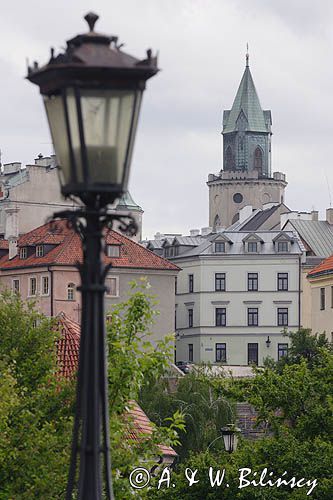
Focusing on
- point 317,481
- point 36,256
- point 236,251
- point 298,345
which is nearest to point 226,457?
point 317,481

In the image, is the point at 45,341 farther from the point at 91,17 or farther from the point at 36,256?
the point at 36,256

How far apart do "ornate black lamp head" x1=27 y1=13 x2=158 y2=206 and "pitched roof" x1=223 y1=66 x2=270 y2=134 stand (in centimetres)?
17882

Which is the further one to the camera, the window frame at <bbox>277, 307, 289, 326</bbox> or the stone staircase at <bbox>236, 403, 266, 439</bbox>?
the window frame at <bbox>277, 307, 289, 326</bbox>

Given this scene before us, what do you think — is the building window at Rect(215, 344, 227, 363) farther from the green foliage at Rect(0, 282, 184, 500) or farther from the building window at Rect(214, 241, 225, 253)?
the green foliage at Rect(0, 282, 184, 500)

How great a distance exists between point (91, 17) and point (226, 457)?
22.2 metres

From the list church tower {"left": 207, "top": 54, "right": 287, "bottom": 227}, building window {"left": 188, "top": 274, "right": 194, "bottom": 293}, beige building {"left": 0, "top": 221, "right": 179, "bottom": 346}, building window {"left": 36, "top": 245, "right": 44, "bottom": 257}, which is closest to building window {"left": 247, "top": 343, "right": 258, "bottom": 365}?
building window {"left": 188, "top": 274, "right": 194, "bottom": 293}

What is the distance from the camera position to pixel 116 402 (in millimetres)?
22078

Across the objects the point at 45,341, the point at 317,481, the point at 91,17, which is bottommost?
the point at 317,481

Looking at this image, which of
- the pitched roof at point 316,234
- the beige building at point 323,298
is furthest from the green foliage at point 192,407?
the pitched roof at point 316,234

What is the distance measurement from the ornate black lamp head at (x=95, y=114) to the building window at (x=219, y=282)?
102 metres

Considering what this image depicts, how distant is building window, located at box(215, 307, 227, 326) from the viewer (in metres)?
110

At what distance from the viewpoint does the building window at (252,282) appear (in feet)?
359

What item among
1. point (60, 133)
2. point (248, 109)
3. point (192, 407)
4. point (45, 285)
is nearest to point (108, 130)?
point (60, 133)

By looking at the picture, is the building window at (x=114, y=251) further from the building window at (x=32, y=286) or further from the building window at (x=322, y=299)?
the building window at (x=322, y=299)
